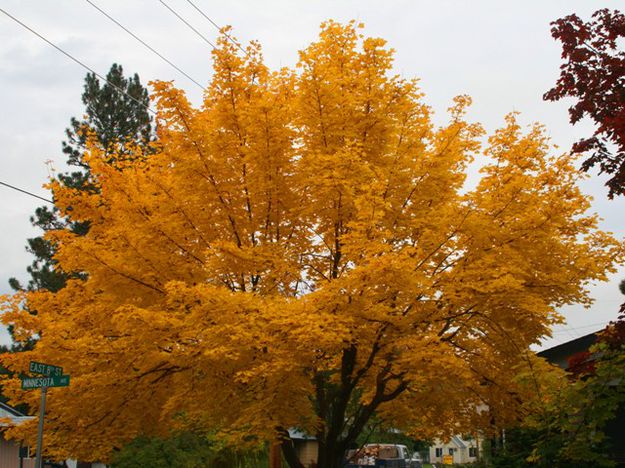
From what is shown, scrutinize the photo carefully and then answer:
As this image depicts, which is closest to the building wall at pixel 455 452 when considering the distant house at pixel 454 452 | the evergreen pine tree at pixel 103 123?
the distant house at pixel 454 452

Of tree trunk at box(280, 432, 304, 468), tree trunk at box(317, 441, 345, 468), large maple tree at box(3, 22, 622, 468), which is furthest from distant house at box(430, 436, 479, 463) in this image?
large maple tree at box(3, 22, 622, 468)

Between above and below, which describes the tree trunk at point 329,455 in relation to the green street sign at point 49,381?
below

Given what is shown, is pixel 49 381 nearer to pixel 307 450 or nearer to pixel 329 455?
pixel 329 455

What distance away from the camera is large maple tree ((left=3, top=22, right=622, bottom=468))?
10.9 meters

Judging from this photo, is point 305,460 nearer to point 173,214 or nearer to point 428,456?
point 173,214

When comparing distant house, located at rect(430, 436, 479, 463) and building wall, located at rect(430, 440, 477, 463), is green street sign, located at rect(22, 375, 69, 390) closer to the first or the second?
distant house, located at rect(430, 436, 479, 463)

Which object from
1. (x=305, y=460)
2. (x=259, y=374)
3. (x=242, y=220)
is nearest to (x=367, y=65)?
(x=242, y=220)

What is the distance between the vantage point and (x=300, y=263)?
13883mm

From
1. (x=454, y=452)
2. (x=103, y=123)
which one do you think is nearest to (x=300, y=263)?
(x=103, y=123)

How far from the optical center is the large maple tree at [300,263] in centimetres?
1088

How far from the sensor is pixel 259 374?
34.9 feet

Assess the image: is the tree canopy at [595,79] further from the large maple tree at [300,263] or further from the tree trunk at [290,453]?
the tree trunk at [290,453]

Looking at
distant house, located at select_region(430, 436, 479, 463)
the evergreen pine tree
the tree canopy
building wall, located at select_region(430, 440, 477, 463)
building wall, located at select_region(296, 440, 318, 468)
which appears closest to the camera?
the tree canopy

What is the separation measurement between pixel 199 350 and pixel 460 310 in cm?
484
